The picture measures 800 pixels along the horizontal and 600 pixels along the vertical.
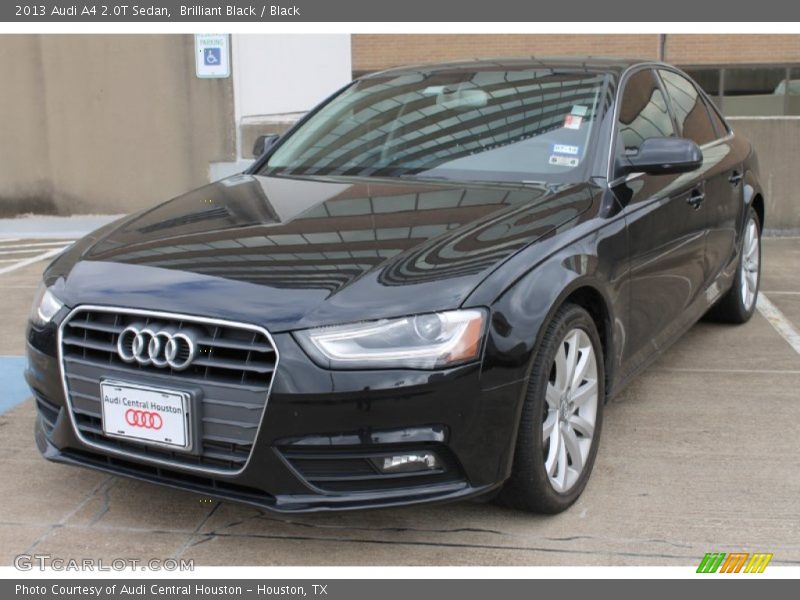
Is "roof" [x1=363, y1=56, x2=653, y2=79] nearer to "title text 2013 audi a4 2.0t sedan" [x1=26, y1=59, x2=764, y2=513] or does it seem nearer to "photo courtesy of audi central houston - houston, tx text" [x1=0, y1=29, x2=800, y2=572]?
"photo courtesy of audi central houston - houston, tx text" [x1=0, y1=29, x2=800, y2=572]

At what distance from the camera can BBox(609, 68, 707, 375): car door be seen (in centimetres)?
391

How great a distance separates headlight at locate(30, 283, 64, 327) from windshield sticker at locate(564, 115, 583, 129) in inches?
85.1

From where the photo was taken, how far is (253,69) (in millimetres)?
9617

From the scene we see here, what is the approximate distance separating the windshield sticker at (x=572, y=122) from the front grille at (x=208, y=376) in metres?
1.87

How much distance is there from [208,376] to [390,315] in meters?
0.57

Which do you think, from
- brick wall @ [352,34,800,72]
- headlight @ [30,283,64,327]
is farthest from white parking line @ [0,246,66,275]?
brick wall @ [352,34,800,72]

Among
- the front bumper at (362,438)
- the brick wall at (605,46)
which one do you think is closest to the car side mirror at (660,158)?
the front bumper at (362,438)

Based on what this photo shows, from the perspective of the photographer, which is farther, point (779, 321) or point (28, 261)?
point (28, 261)

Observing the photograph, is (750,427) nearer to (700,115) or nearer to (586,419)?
(586,419)

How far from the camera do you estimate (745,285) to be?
5.81 meters

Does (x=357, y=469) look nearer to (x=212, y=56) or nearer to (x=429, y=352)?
(x=429, y=352)

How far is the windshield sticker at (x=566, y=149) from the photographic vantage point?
3.94 m

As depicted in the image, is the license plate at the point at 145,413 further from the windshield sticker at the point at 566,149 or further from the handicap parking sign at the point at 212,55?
the handicap parking sign at the point at 212,55

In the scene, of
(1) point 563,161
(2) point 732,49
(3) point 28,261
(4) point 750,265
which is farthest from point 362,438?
(2) point 732,49
